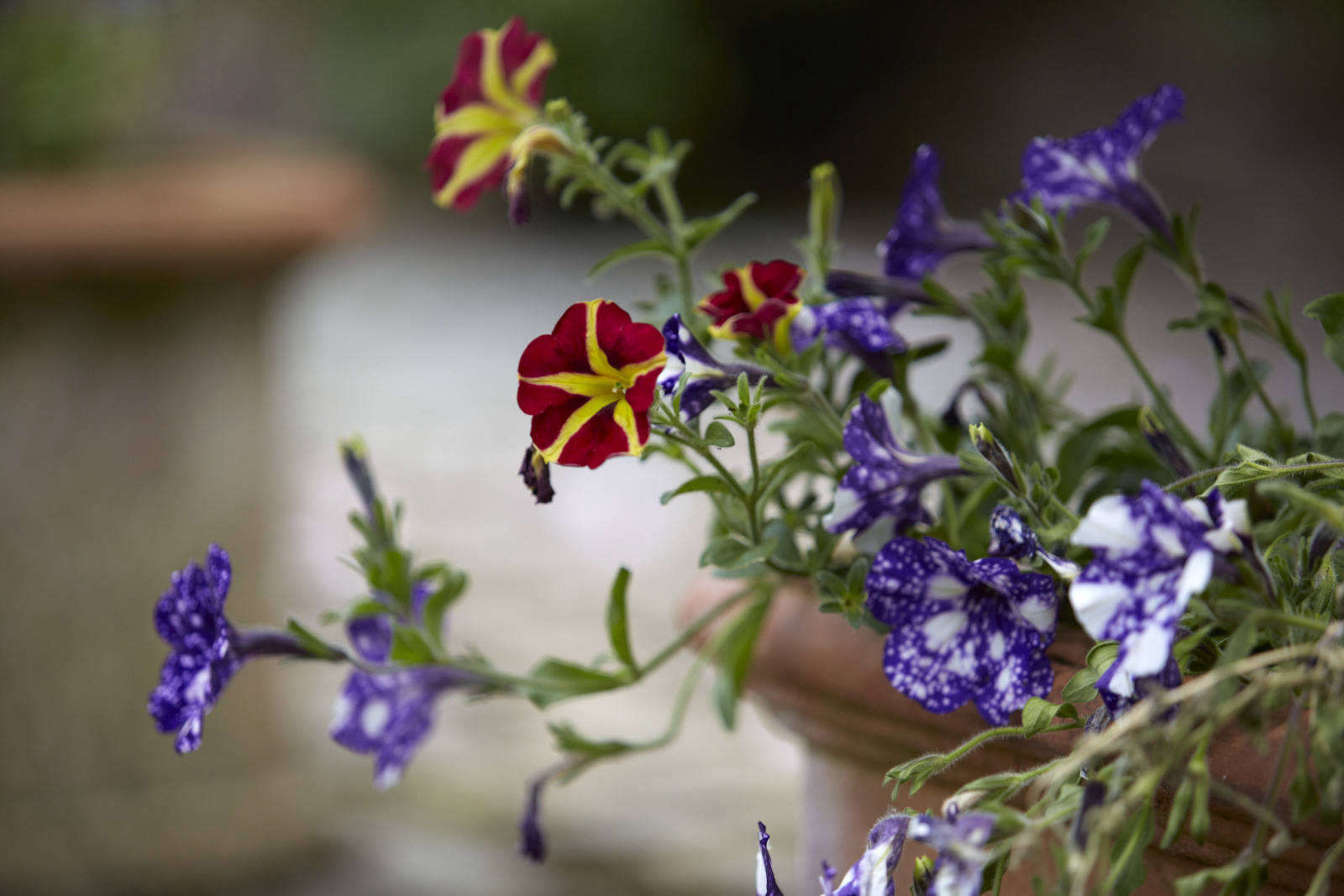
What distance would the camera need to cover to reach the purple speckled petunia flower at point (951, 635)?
45 centimetres

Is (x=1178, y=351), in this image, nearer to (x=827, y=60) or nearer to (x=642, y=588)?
(x=642, y=588)

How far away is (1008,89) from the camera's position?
20.4 feet

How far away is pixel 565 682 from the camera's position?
0.60 metres

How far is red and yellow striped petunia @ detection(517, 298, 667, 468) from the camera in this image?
16.7 inches

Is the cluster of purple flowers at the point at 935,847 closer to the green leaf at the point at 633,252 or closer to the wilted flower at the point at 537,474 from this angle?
the wilted flower at the point at 537,474

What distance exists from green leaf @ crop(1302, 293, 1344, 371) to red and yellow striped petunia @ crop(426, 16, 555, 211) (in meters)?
0.33

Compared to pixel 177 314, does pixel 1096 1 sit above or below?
above

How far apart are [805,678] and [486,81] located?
297 mm

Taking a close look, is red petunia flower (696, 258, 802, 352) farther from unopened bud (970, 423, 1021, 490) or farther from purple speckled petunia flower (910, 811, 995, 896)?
purple speckled petunia flower (910, 811, 995, 896)

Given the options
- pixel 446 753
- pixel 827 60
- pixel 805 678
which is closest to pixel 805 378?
pixel 805 678

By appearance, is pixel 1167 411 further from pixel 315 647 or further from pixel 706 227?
pixel 315 647

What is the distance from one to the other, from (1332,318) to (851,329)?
0.17 meters

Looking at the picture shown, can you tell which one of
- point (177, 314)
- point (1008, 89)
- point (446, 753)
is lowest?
point (446, 753)

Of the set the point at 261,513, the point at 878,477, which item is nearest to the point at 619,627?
the point at 878,477
